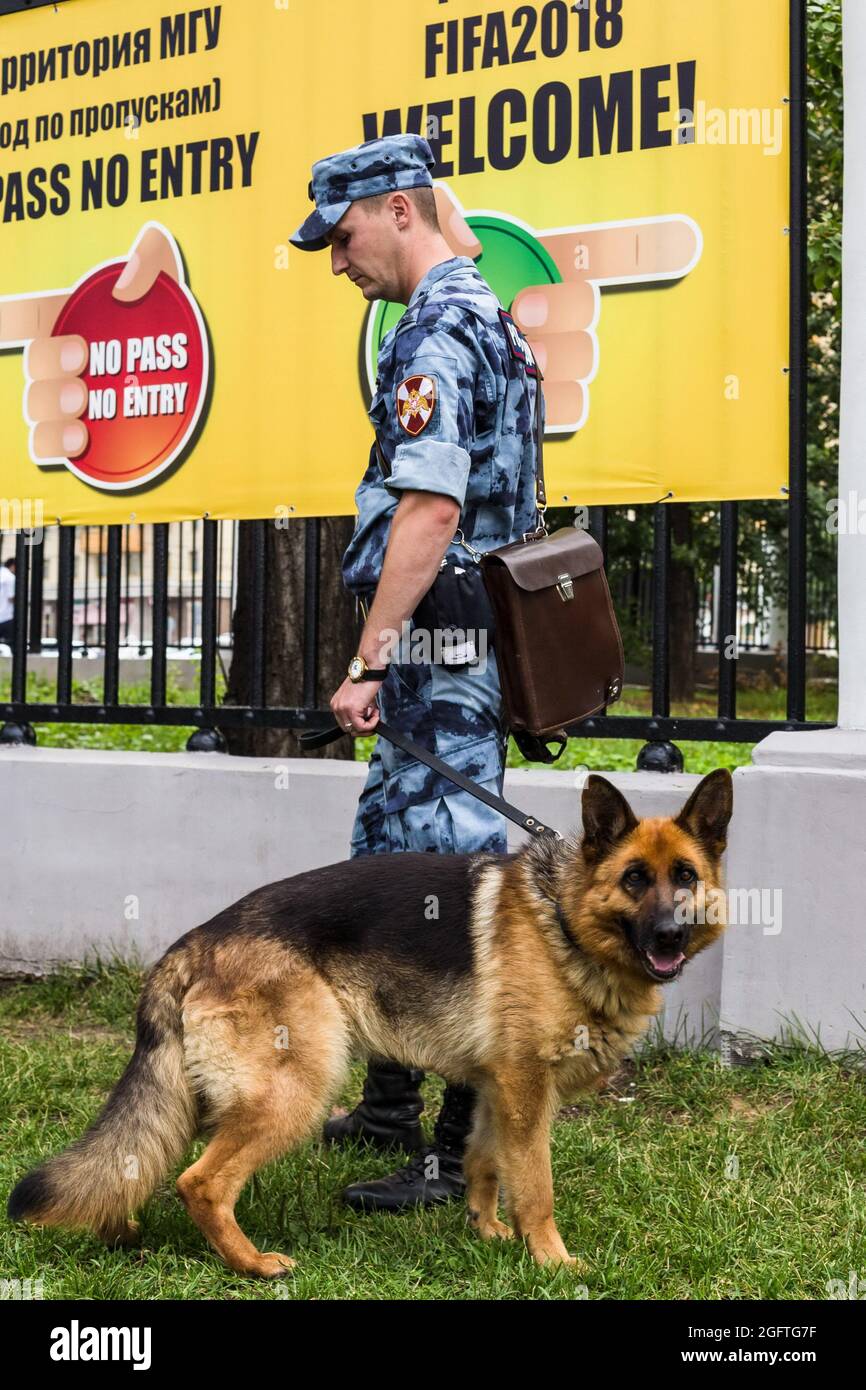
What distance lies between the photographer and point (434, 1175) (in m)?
3.76

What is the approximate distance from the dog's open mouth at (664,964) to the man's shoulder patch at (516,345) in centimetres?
162

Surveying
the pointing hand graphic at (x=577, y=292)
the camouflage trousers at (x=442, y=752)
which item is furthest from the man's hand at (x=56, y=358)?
the camouflage trousers at (x=442, y=752)

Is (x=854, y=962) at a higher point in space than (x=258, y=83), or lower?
lower

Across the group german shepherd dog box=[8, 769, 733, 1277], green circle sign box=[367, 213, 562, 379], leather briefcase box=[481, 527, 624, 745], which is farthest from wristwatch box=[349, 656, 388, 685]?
green circle sign box=[367, 213, 562, 379]

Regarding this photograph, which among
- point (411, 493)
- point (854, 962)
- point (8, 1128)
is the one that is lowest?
point (8, 1128)

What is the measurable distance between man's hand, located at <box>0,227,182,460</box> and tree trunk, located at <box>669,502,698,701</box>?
35.9 feet

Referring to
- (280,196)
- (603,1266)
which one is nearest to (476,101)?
(280,196)

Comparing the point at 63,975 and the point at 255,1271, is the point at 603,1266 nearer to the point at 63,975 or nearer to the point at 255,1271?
the point at 255,1271

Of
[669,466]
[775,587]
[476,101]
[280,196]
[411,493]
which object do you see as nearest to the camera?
[411,493]

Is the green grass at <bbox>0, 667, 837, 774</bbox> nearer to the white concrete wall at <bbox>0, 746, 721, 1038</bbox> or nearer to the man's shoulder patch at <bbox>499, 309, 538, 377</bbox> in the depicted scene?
the white concrete wall at <bbox>0, 746, 721, 1038</bbox>

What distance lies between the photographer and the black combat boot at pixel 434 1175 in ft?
12.1

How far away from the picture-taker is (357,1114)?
4.14 m

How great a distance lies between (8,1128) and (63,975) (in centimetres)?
161
